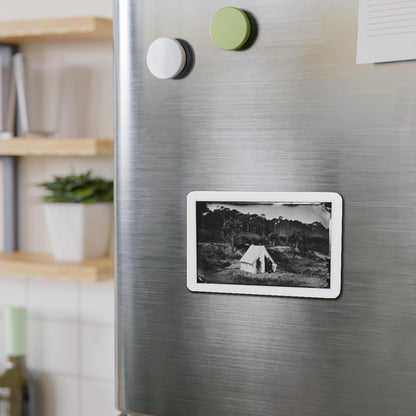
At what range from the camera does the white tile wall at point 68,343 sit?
150cm

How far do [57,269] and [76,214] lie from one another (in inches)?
4.7

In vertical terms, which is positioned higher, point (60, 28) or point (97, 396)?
point (60, 28)

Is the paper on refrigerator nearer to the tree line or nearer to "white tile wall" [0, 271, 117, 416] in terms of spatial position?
the tree line

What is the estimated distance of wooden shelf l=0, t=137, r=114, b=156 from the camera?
4.20 feet

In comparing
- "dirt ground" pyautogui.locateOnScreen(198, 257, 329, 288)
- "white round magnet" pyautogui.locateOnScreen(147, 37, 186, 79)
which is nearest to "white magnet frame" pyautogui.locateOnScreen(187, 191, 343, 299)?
"dirt ground" pyautogui.locateOnScreen(198, 257, 329, 288)

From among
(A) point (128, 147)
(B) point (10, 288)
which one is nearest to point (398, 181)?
(A) point (128, 147)

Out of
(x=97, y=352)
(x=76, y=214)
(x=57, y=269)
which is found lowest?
(x=97, y=352)

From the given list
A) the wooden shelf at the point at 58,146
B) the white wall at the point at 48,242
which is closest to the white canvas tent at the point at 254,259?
the wooden shelf at the point at 58,146

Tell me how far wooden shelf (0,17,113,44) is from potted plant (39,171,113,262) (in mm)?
290

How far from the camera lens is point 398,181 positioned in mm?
621

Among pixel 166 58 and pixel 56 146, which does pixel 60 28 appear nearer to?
pixel 56 146

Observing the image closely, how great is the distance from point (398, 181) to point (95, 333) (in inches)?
41.0

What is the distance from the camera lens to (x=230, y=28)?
649 mm

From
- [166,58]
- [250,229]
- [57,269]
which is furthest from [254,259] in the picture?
[57,269]
